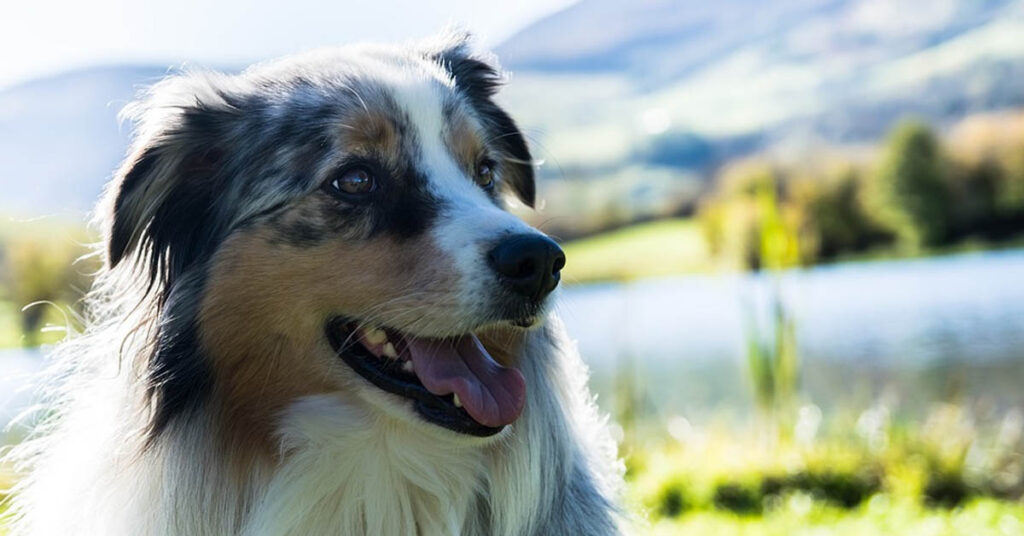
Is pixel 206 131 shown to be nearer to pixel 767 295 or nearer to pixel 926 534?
pixel 926 534

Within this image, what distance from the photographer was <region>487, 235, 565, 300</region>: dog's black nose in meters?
2.35

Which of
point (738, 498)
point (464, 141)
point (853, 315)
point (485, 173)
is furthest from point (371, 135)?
point (853, 315)

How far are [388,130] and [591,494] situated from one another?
1245 millimetres

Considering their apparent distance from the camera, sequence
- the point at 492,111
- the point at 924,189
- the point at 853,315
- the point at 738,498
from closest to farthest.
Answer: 1. the point at 492,111
2. the point at 738,498
3. the point at 853,315
4. the point at 924,189

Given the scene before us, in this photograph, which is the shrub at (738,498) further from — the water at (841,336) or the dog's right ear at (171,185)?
the dog's right ear at (171,185)

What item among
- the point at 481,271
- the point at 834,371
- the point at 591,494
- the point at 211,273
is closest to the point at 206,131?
the point at 211,273

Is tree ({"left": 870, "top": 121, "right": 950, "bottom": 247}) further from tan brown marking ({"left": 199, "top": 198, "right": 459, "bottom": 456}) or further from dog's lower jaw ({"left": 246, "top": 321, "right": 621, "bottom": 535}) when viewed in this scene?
tan brown marking ({"left": 199, "top": 198, "right": 459, "bottom": 456})

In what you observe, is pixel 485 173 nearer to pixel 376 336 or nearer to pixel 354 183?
pixel 354 183

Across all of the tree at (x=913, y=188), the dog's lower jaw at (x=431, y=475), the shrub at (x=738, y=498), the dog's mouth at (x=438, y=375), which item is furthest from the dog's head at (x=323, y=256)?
the tree at (x=913, y=188)

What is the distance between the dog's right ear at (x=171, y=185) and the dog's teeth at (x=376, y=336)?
51 centimetres

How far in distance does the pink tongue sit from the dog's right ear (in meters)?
0.68

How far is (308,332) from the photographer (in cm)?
255

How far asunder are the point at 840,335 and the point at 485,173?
10937 millimetres

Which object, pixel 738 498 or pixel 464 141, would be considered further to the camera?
pixel 738 498
